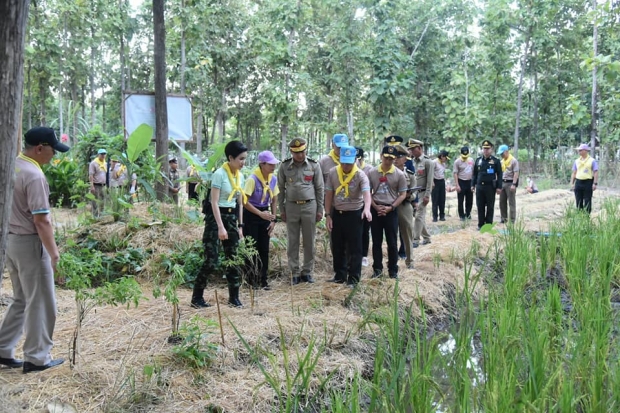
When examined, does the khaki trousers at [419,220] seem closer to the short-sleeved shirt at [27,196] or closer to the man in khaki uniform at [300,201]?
the man in khaki uniform at [300,201]

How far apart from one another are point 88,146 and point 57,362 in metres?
9.18

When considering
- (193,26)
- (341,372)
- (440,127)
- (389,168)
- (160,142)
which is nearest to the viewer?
(341,372)

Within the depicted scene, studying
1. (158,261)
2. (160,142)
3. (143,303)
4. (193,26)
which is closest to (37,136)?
(143,303)

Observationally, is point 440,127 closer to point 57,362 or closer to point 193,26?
point 193,26

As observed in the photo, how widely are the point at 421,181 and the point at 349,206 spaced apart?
303 centimetres

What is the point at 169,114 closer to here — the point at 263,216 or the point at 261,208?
the point at 261,208

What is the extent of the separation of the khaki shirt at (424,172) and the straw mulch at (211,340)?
1663 millimetres

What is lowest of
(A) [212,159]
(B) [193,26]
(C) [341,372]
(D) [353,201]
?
(C) [341,372]

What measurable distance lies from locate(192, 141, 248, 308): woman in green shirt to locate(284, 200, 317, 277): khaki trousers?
1115 millimetres

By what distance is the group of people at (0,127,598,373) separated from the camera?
340cm

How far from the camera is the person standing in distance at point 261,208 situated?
5.75 meters

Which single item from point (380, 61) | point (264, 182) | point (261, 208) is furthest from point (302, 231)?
point (380, 61)

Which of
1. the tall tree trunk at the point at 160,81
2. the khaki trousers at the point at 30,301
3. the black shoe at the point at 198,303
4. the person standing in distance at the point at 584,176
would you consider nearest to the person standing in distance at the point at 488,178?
the person standing in distance at the point at 584,176

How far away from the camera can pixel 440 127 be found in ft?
71.6
